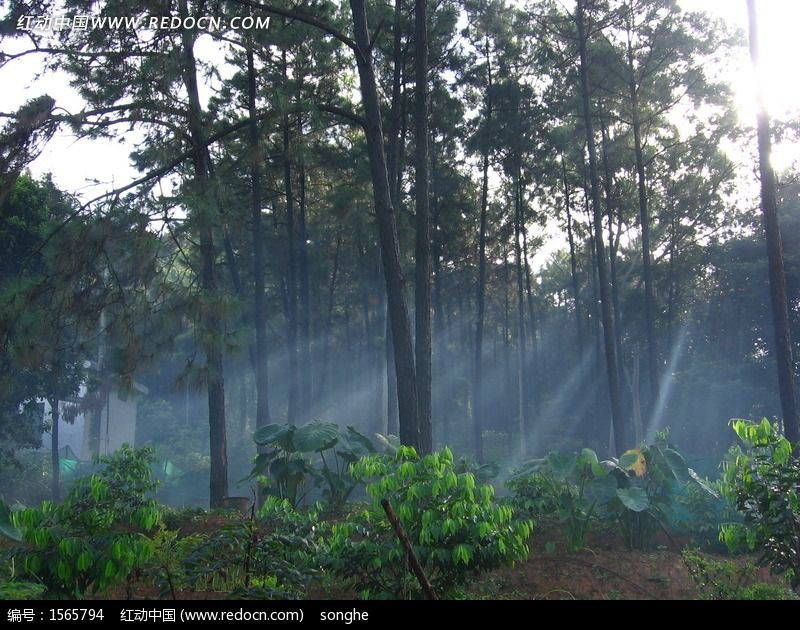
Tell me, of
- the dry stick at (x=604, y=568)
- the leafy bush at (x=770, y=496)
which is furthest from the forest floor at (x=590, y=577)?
the leafy bush at (x=770, y=496)

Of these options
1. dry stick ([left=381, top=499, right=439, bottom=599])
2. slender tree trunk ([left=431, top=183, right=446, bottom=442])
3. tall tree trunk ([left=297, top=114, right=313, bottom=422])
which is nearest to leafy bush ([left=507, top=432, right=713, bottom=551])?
dry stick ([left=381, top=499, right=439, bottom=599])

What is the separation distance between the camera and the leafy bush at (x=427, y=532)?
16.9 ft

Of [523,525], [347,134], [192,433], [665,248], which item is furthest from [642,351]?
[523,525]

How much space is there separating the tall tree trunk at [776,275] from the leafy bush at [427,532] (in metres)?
7.24

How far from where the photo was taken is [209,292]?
11.6 metres

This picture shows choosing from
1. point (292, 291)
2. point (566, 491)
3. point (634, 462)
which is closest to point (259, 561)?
point (566, 491)

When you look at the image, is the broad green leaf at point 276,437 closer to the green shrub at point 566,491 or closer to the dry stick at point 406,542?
the green shrub at point 566,491

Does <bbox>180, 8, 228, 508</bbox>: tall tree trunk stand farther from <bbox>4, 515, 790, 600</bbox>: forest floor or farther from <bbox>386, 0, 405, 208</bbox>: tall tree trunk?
<bbox>386, 0, 405, 208</bbox>: tall tree trunk

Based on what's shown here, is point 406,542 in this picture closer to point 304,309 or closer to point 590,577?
point 590,577

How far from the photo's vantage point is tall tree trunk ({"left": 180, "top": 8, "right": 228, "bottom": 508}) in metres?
11.4

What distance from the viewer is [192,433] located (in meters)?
47.0

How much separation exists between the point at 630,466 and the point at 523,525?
3.86m

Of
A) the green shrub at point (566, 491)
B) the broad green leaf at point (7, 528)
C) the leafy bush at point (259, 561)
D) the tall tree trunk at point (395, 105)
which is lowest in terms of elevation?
the green shrub at point (566, 491)

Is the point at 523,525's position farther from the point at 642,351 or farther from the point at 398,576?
the point at 642,351
